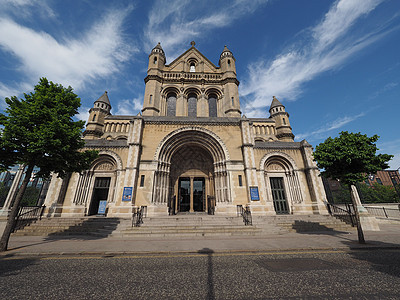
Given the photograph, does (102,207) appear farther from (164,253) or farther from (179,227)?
(164,253)

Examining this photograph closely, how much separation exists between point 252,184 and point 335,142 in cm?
732

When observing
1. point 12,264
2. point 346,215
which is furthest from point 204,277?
point 346,215

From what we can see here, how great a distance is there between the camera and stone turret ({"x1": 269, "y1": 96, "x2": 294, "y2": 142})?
26786 mm

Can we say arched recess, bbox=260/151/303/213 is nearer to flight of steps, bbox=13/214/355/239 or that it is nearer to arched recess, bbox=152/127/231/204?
flight of steps, bbox=13/214/355/239

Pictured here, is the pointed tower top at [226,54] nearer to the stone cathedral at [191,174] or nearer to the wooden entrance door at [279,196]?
the stone cathedral at [191,174]

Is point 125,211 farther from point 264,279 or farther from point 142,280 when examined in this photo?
point 264,279

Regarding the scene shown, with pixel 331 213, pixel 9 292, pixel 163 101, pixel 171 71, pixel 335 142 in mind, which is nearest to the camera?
pixel 9 292

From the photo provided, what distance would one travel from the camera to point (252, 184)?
47.0 ft

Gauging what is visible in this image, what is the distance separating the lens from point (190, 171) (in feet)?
59.4

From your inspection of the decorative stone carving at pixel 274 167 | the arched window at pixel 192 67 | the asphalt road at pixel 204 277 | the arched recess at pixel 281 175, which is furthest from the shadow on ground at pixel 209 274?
the arched window at pixel 192 67

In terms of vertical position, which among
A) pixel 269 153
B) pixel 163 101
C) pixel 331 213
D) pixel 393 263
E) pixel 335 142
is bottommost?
pixel 393 263

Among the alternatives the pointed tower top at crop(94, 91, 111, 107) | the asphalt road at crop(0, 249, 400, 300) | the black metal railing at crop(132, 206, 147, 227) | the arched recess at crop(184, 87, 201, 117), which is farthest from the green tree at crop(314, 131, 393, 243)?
the pointed tower top at crop(94, 91, 111, 107)

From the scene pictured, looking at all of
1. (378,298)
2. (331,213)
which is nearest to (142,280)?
(378,298)

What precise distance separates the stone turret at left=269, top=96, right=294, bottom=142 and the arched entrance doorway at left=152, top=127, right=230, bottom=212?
53.9 feet
